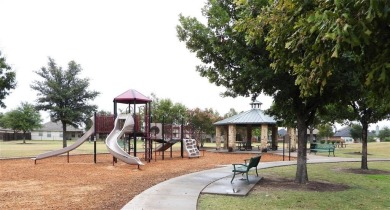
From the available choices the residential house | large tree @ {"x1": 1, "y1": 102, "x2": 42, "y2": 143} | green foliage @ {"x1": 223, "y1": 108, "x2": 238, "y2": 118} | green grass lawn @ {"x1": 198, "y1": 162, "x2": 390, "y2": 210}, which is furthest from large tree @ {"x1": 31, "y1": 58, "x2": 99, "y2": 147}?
the residential house

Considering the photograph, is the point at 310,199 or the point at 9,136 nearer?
the point at 310,199

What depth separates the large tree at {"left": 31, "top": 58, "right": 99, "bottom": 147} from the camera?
3750 centimetres

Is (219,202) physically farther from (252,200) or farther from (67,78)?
(67,78)

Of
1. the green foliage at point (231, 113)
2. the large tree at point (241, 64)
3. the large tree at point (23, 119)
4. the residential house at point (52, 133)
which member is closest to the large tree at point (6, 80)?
the large tree at point (241, 64)

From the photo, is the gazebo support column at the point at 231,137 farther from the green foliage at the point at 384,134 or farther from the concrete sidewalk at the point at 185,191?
the green foliage at the point at 384,134

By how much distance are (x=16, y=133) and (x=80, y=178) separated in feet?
253

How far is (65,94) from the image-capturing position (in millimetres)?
37531

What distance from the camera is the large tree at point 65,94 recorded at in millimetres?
37500

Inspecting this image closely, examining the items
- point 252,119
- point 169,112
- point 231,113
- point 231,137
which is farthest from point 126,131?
point 231,113

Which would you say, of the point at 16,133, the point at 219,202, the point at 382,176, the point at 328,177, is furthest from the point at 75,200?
the point at 16,133

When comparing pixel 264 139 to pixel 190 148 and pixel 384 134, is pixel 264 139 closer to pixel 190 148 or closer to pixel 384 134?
pixel 190 148

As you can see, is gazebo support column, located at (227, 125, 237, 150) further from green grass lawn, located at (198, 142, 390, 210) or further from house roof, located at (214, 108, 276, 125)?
green grass lawn, located at (198, 142, 390, 210)

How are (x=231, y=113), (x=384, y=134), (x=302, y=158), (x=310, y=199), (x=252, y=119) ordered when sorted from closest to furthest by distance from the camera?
(x=310, y=199), (x=302, y=158), (x=252, y=119), (x=384, y=134), (x=231, y=113)

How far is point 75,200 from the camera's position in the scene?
8.96 m
